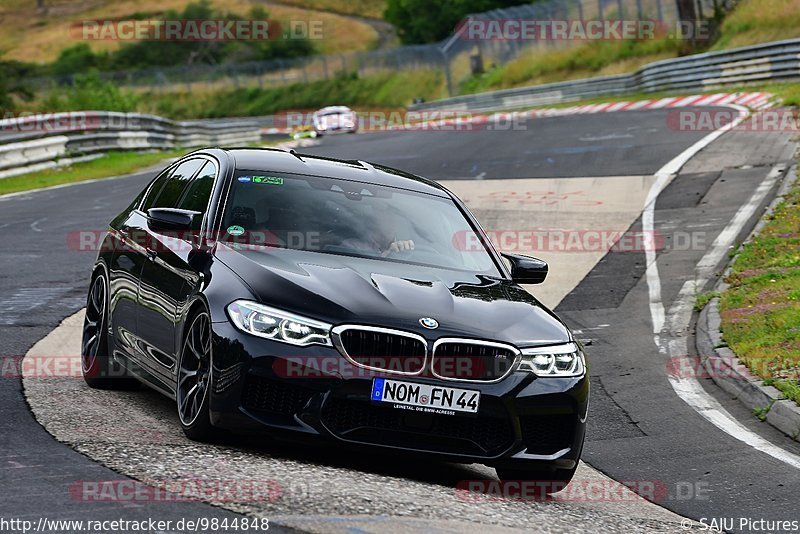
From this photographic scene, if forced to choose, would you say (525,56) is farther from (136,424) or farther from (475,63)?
(136,424)

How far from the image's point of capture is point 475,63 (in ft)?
214

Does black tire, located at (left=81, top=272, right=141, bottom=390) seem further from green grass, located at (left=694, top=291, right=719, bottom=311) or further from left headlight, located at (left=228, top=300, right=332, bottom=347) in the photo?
green grass, located at (left=694, top=291, right=719, bottom=311)

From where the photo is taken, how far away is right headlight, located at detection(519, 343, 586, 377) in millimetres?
6703

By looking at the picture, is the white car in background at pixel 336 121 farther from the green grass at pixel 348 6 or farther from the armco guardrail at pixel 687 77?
the green grass at pixel 348 6

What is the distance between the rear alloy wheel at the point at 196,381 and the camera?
664cm

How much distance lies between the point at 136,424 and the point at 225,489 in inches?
67.9

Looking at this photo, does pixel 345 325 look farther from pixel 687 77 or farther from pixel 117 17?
pixel 117 17

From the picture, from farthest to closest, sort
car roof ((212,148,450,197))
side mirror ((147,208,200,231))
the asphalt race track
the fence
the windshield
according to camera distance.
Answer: the fence < car roof ((212,148,450,197)) < the windshield < side mirror ((147,208,200,231)) < the asphalt race track

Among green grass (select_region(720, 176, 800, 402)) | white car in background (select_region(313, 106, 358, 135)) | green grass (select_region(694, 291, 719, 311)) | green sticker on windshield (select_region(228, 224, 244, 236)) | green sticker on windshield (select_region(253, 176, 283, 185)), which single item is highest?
green sticker on windshield (select_region(253, 176, 283, 185))

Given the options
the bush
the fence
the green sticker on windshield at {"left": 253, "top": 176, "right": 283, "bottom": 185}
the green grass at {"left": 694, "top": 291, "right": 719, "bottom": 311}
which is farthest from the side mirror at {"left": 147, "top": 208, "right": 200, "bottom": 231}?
the bush

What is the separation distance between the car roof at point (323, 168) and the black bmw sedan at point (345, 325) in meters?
0.02

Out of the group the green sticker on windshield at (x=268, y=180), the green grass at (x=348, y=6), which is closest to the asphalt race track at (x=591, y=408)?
the green sticker on windshield at (x=268, y=180)

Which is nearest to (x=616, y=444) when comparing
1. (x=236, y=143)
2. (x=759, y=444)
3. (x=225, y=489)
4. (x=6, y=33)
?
(x=759, y=444)

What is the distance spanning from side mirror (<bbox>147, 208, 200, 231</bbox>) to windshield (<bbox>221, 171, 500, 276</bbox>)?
0.22 m
